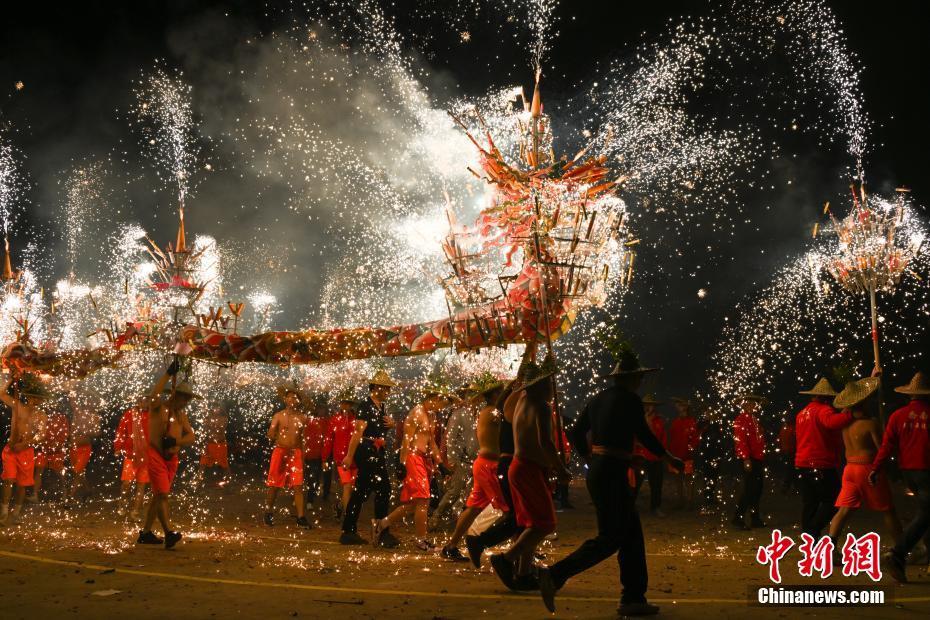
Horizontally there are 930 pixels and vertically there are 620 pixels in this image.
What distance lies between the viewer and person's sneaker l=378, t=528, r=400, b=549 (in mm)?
8398

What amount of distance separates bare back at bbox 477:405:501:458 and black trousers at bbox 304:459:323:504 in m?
6.49

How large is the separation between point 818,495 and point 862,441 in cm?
127

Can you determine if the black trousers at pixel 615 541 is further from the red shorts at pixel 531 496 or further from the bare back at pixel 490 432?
→ the bare back at pixel 490 432

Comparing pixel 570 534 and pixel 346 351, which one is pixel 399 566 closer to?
pixel 346 351

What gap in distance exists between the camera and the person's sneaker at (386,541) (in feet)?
27.6

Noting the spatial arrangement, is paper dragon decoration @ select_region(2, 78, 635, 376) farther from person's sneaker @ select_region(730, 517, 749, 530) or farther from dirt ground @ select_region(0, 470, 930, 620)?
person's sneaker @ select_region(730, 517, 749, 530)

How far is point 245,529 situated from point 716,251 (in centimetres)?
2276

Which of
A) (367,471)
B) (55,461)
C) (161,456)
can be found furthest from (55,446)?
(367,471)

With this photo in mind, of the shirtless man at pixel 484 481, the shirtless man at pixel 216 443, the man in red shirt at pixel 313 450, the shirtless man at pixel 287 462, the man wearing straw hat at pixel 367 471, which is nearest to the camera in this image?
the shirtless man at pixel 484 481

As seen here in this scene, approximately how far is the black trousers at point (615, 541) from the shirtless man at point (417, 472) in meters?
3.54

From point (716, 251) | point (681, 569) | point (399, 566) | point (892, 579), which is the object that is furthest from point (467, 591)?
point (716, 251)

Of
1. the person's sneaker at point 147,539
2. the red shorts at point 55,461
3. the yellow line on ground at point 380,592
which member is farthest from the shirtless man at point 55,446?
the yellow line on ground at point 380,592

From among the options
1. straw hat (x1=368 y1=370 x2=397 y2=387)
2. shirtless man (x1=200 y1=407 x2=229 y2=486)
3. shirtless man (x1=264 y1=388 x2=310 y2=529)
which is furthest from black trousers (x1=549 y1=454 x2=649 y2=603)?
shirtless man (x1=200 y1=407 x2=229 y2=486)

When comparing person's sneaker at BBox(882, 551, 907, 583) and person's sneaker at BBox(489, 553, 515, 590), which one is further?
person's sneaker at BBox(882, 551, 907, 583)
